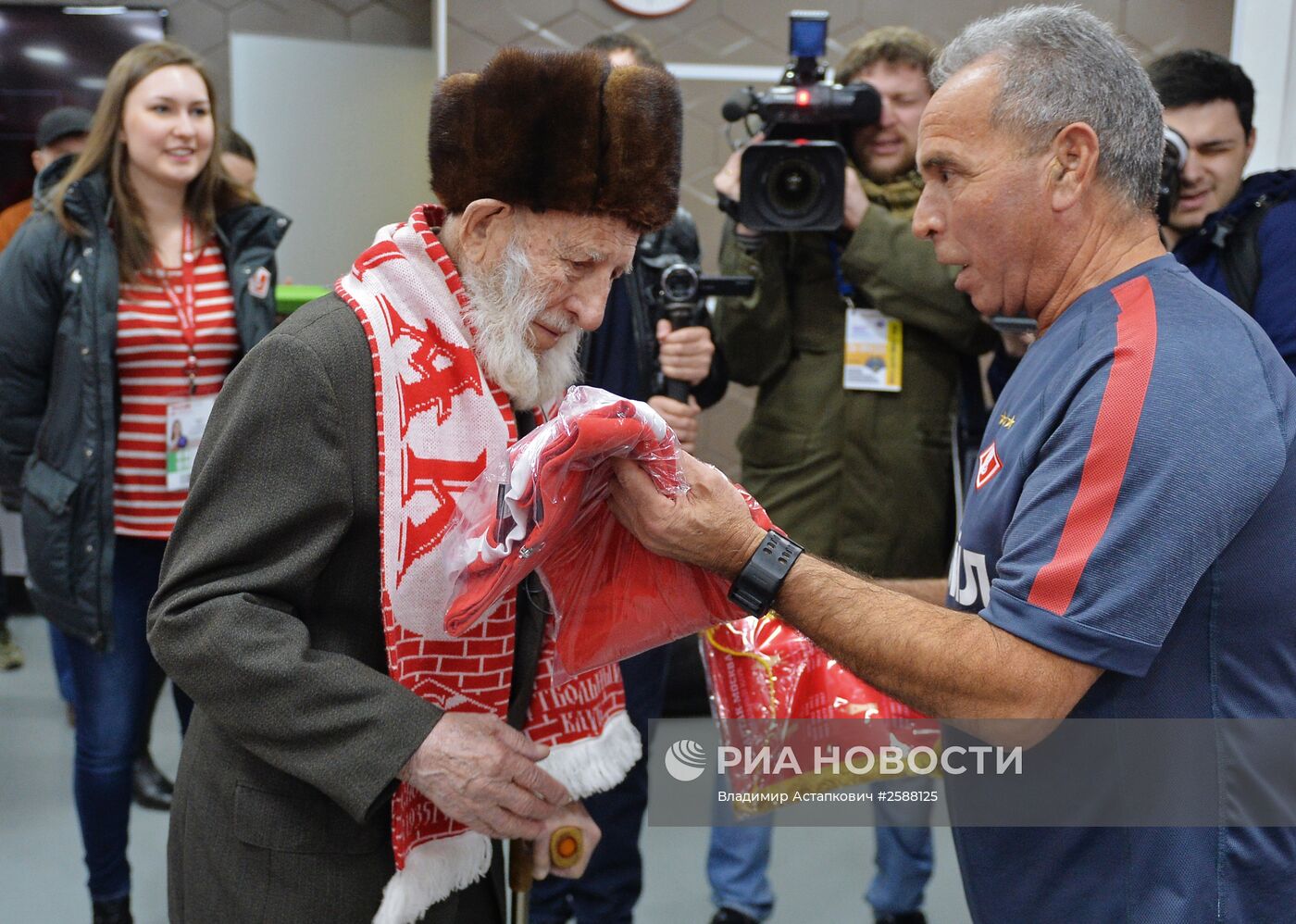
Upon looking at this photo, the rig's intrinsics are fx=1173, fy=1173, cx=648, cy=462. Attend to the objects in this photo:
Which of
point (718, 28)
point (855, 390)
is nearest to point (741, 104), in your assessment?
point (855, 390)

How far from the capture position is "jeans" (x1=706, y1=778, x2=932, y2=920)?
8.60ft

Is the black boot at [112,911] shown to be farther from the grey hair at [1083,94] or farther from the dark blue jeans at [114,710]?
the grey hair at [1083,94]

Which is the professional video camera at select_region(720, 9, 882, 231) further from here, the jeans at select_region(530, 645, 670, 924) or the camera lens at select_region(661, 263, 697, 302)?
the jeans at select_region(530, 645, 670, 924)

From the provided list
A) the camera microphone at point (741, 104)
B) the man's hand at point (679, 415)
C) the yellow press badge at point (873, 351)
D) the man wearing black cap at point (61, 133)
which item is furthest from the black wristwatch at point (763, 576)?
the man wearing black cap at point (61, 133)

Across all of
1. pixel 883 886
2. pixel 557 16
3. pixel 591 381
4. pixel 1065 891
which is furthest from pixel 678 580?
pixel 557 16

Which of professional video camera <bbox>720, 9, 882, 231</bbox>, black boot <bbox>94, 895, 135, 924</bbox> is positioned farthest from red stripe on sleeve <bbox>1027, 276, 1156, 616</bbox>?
black boot <bbox>94, 895, 135, 924</bbox>

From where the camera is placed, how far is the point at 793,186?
7.72 ft

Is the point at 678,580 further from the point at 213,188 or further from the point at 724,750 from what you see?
the point at 213,188

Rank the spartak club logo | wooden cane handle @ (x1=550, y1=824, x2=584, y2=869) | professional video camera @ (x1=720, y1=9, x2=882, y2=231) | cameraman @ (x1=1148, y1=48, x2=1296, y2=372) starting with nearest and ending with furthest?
the spartak club logo → wooden cane handle @ (x1=550, y1=824, x2=584, y2=869) → cameraman @ (x1=1148, y1=48, x2=1296, y2=372) → professional video camera @ (x1=720, y1=9, x2=882, y2=231)

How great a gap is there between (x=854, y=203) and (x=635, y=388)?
1.96ft

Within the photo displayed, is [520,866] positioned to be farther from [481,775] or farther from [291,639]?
[291,639]

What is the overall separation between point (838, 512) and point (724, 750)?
0.99m

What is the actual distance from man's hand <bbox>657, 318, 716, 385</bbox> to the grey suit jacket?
3.23ft

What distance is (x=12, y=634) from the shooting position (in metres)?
4.87
